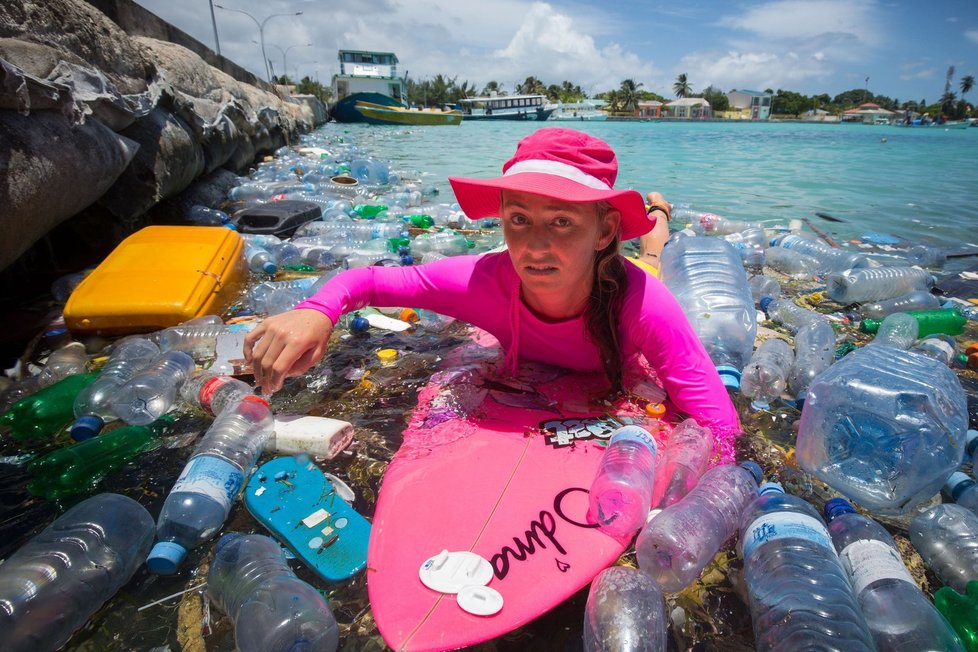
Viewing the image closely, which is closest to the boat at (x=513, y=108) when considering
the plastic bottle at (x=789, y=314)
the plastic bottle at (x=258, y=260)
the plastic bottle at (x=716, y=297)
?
the plastic bottle at (x=258, y=260)

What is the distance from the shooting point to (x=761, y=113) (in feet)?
310

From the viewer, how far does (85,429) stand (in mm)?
2105

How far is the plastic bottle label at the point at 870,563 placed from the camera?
57.5 inches

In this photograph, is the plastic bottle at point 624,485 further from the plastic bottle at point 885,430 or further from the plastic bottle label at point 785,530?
the plastic bottle at point 885,430

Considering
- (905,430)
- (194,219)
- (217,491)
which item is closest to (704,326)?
(905,430)

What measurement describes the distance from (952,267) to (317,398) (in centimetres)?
676

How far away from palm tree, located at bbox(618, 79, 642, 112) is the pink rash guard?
106 metres

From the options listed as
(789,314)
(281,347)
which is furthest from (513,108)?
(281,347)

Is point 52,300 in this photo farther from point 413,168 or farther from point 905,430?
point 413,168

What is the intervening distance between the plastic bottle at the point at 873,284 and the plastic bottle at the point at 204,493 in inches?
181

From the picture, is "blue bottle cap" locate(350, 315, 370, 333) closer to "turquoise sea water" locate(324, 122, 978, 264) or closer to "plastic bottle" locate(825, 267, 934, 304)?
"plastic bottle" locate(825, 267, 934, 304)

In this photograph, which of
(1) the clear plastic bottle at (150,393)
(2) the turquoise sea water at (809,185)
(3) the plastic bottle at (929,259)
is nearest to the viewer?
(1) the clear plastic bottle at (150,393)

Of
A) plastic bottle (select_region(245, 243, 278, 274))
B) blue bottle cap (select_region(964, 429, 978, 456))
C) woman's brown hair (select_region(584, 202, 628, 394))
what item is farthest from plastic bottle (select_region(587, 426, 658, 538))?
plastic bottle (select_region(245, 243, 278, 274))

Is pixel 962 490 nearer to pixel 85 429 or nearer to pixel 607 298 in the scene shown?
pixel 607 298
